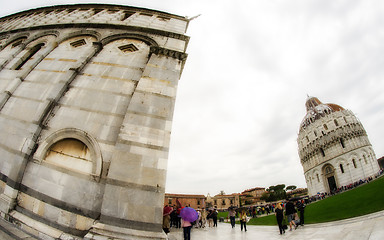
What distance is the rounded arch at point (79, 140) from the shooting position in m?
4.73

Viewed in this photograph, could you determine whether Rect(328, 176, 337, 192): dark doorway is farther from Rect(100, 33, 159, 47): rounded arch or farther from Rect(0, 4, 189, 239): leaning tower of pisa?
Rect(100, 33, 159, 47): rounded arch

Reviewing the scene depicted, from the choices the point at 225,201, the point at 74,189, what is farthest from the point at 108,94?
the point at 225,201

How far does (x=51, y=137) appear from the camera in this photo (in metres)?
5.09

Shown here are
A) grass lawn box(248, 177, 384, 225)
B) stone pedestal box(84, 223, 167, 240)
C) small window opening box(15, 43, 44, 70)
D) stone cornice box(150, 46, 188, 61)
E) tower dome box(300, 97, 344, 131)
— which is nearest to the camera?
stone pedestal box(84, 223, 167, 240)

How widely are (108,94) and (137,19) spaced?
6.50 meters

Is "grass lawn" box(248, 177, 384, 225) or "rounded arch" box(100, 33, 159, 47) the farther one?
"rounded arch" box(100, 33, 159, 47)

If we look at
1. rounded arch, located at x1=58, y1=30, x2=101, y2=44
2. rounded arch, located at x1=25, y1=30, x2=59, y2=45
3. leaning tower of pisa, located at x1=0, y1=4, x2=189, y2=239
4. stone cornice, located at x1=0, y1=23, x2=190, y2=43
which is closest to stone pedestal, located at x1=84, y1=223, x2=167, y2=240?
leaning tower of pisa, located at x1=0, y1=4, x2=189, y2=239

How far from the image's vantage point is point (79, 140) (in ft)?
17.0

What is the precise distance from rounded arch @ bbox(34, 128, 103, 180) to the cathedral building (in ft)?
156

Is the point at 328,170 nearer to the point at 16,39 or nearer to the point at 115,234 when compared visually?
the point at 115,234

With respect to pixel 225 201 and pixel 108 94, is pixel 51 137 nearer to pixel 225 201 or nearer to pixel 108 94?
pixel 108 94

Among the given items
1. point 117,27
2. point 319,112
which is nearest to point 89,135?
point 117,27

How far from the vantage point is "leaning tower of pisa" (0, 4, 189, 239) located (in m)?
4.14

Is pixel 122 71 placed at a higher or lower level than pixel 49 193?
higher
